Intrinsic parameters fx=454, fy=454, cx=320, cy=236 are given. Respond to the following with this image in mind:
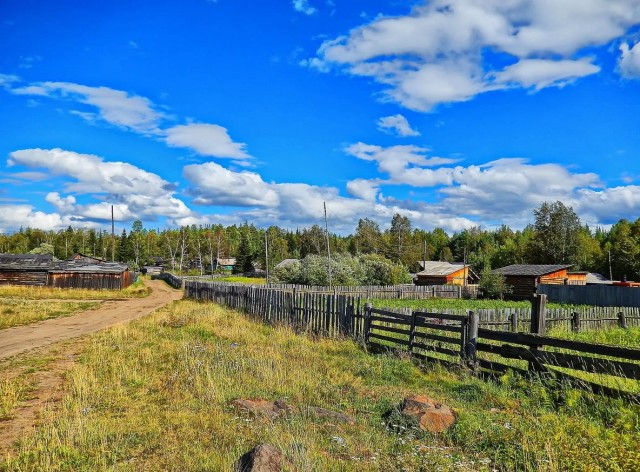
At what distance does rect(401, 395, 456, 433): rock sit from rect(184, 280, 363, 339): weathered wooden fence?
7.39m

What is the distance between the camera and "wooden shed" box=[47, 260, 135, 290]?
44.2 m

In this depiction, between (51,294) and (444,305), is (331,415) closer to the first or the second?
(444,305)

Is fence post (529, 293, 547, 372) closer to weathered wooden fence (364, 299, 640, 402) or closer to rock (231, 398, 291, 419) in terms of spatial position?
weathered wooden fence (364, 299, 640, 402)

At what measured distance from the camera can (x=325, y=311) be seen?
1616 cm

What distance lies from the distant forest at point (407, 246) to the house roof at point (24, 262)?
15.8 m

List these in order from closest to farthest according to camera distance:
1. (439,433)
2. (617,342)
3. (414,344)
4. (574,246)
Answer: (439,433), (414,344), (617,342), (574,246)

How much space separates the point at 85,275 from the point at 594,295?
48413 mm

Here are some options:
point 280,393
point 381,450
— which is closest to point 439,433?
point 381,450

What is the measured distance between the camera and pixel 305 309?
17.3 m

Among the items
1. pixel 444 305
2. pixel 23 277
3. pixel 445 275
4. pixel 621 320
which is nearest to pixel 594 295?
pixel 444 305

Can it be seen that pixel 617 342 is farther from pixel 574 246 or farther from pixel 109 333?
pixel 574 246

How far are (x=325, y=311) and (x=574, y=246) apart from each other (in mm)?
69128

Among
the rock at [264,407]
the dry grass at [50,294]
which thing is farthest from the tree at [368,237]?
the rock at [264,407]

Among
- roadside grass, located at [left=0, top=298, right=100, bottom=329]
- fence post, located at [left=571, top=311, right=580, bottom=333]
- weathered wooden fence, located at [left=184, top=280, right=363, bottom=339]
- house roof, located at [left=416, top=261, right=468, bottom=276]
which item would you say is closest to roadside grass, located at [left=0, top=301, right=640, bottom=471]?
weathered wooden fence, located at [left=184, top=280, right=363, bottom=339]
